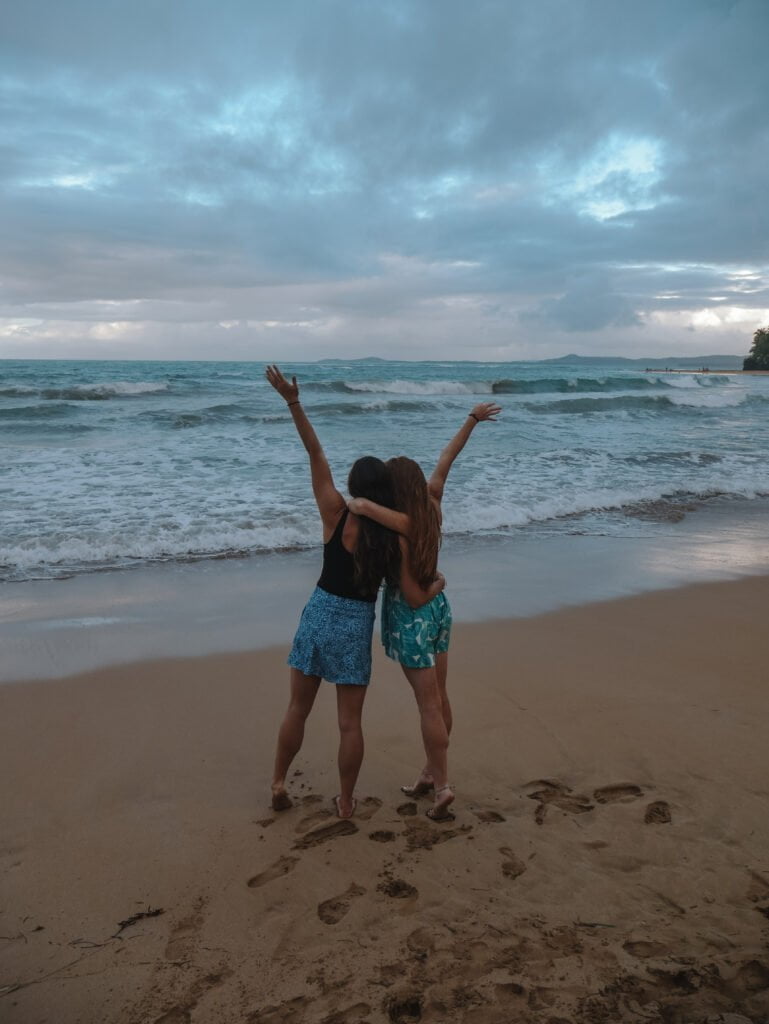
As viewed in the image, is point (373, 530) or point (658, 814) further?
point (658, 814)

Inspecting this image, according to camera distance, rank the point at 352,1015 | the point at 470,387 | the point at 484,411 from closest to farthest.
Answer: the point at 352,1015 → the point at 484,411 → the point at 470,387

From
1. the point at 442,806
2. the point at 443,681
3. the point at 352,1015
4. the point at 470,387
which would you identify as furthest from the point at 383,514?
the point at 470,387

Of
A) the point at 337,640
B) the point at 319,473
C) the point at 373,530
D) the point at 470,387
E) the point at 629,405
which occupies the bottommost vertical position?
the point at 337,640

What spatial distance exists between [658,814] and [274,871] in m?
1.68

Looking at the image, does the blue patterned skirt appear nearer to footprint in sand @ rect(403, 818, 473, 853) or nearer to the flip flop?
the flip flop

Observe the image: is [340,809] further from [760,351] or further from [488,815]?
[760,351]

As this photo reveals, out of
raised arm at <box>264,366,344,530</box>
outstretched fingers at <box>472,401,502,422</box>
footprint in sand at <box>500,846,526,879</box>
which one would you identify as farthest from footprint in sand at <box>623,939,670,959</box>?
outstretched fingers at <box>472,401,502,422</box>

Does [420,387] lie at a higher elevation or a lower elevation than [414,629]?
higher

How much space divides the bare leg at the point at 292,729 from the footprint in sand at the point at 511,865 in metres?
0.99

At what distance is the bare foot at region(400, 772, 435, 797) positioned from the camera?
3442 mm

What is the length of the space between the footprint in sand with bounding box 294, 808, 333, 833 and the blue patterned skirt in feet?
2.02

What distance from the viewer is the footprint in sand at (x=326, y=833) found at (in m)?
3.05

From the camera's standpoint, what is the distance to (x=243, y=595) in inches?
256

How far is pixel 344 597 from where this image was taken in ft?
10.4
